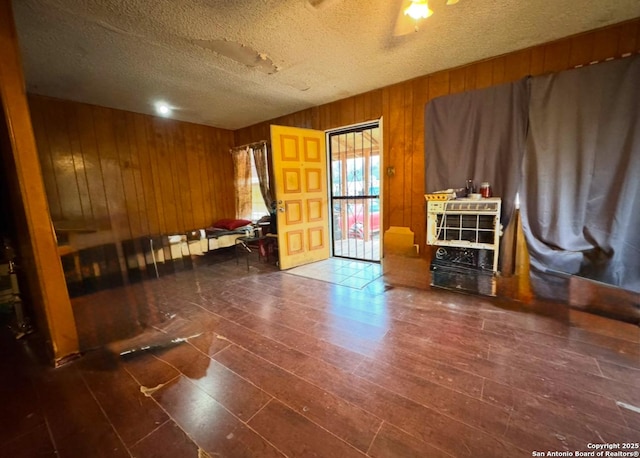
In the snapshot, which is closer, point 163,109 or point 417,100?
point 417,100

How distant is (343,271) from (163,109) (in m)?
3.65

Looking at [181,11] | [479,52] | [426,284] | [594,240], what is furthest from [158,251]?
[594,240]

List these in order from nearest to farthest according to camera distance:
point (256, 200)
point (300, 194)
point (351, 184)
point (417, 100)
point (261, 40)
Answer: point (261, 40) < point (417, 100) < point (300, 194) < point (351, 184) < point (256, 200)

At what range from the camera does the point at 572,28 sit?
7.00 feet

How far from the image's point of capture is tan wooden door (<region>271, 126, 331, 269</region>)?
3.59 metres

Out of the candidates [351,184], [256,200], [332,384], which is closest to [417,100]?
[351,184]

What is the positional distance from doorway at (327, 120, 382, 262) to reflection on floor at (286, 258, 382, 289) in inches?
11.4

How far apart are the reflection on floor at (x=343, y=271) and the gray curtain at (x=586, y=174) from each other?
1.71 m

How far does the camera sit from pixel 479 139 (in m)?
2.69

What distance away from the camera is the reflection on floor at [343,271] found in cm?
311

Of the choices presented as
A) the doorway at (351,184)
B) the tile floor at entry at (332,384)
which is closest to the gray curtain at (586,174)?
the tile floor at entry at (332,384)

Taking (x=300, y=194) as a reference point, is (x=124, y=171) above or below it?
above

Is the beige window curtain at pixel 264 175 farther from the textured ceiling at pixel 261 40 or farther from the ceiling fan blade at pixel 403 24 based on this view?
the ceiling fan blade at pixel 403 24

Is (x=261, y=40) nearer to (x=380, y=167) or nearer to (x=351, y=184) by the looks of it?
(x=380, y=167)
